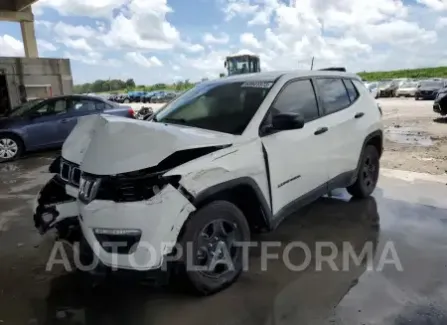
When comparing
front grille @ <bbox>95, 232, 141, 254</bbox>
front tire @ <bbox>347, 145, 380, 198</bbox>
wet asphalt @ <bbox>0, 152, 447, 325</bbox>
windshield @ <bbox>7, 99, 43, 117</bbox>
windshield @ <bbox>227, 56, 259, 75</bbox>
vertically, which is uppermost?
windshield @ <bbox>227, 56, 259, 75</bbox>

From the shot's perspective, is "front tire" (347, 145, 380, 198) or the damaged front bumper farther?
"front tire" (347, 145, 380, 198)

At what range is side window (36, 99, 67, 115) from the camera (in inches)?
380

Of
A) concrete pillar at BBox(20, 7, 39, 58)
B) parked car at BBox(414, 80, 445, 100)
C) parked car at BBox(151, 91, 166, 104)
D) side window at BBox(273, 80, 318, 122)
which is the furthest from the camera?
parked car at BBox(151, 91, 166, 104)

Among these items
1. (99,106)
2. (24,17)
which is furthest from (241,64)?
(99,106)

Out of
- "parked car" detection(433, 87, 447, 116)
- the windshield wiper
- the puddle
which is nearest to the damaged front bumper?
the windshield wiper

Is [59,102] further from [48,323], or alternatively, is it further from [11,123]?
[48,323]

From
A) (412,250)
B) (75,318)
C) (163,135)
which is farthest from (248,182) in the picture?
(412,250)

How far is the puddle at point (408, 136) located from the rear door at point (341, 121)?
5559 millimetres

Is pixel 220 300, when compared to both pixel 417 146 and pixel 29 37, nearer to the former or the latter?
pixel 417 146

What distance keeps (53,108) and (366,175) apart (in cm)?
789

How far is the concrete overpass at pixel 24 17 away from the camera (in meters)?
18.3

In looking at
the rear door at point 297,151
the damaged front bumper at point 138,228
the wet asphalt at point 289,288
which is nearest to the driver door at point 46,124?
the wet asphalt at point 289,288

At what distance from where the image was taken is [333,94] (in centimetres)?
439

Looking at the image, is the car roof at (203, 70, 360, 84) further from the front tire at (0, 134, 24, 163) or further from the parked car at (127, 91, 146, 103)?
the parked car at (127, 91, 146, 103)
